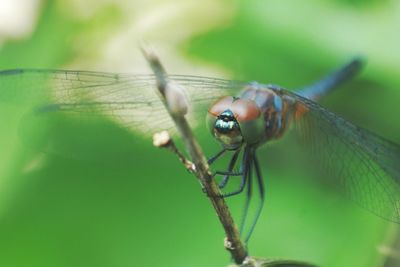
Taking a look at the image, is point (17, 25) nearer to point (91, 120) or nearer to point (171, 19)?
point (171, 19)

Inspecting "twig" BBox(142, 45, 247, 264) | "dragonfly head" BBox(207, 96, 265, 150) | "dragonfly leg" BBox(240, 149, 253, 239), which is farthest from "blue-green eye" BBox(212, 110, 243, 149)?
"twig" BBox(142, 45, 247, 264)

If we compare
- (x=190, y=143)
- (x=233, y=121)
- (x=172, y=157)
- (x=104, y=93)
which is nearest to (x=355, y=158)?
(x=233, y=121)

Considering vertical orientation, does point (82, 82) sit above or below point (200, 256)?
above

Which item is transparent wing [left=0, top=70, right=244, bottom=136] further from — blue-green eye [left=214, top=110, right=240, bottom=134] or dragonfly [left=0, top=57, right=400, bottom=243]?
blue-green eye [left=214, top=110, right=240, bottom=134]

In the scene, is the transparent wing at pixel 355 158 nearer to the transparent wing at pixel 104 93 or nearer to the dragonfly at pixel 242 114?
the dragonfly at pixel 242 114

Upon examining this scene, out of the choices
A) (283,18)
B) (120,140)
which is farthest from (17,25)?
(283,18)
